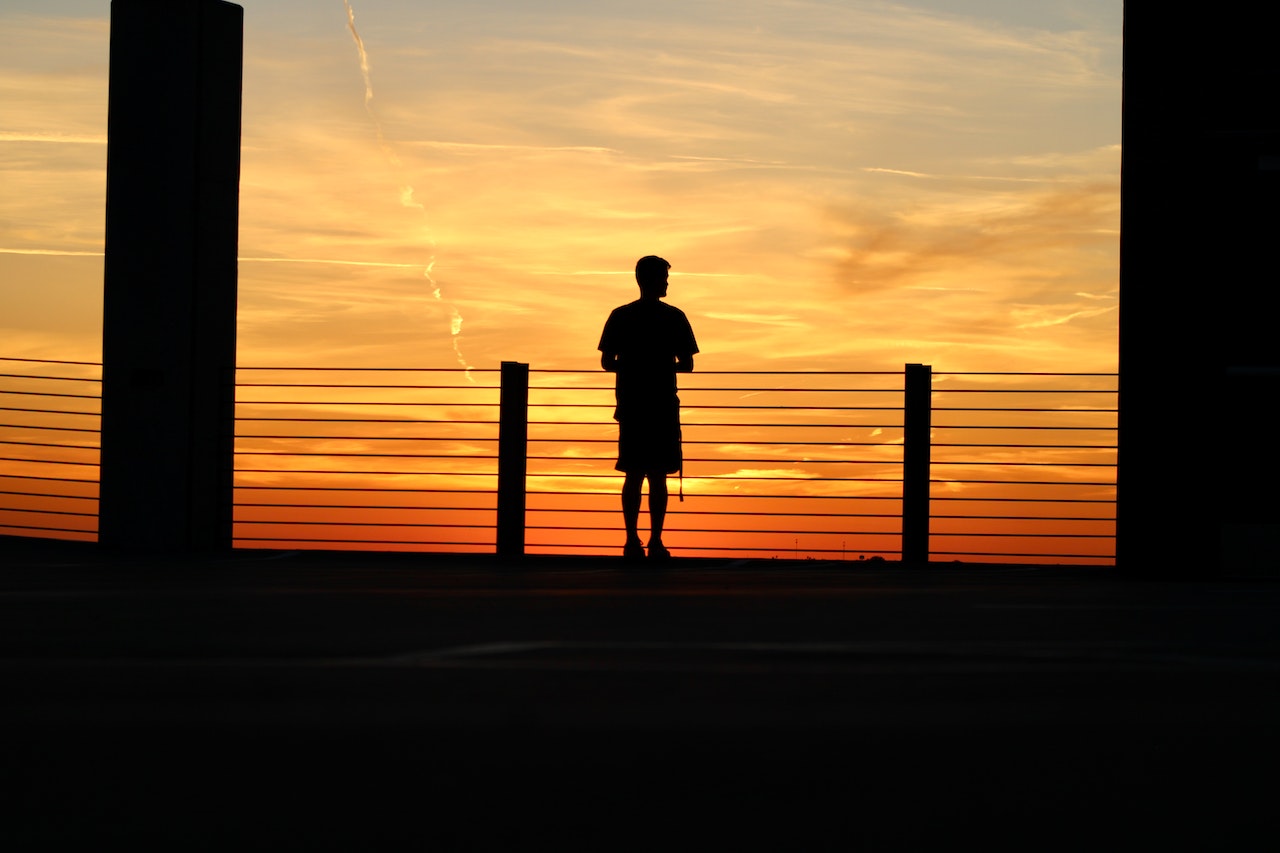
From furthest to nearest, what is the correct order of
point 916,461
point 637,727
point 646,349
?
point 916,461 → point 646,349 → point 637,727

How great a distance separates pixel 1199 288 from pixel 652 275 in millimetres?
1945

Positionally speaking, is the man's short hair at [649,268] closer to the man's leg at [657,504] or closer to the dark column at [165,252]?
the man's leg at [657,504]

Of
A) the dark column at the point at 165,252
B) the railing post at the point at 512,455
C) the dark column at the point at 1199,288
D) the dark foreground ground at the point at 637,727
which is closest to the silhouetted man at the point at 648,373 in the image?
the railing post at the point at 512,455

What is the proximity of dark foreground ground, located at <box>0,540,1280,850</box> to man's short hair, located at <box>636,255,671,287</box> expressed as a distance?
287cm

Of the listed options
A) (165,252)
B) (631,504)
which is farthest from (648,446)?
(165,252)

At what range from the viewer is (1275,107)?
5.80 meters

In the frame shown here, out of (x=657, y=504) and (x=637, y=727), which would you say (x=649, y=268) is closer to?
(x=657, y=504)

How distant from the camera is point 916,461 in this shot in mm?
7277

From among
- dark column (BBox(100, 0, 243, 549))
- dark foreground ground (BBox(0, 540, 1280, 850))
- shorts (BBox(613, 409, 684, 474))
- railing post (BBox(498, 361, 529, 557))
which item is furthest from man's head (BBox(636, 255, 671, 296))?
dark foreground ground (BBox(0, 540, 1280, 850))

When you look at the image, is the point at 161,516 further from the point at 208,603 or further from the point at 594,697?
the point at 594,697

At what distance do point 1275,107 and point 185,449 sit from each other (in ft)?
14.9

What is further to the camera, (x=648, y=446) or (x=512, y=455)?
(x=512, y=455)

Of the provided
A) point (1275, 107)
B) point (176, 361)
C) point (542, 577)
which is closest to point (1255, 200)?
point (1275, 107)

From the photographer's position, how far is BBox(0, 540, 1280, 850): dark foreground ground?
146 cm
